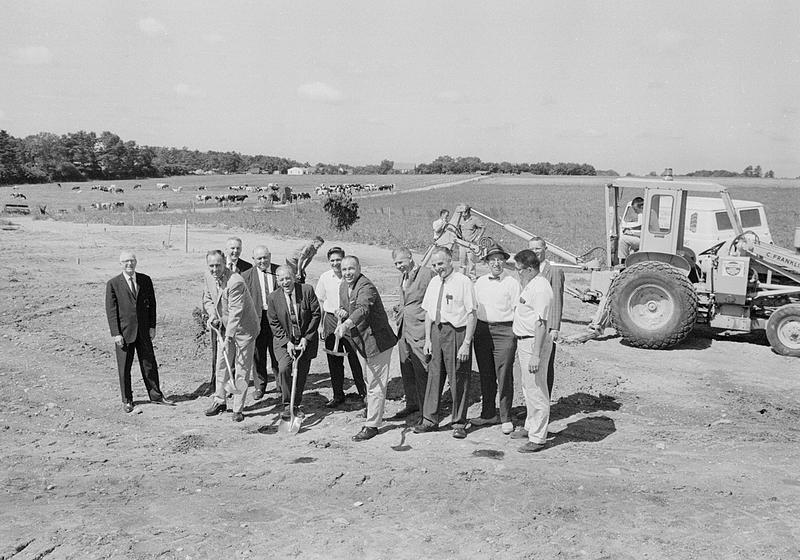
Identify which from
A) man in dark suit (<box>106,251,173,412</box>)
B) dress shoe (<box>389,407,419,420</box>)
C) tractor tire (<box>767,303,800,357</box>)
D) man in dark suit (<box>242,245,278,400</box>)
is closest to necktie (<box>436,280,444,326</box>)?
dress shoe (<box>389,407,419,420</box>)

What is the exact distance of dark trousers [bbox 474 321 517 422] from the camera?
707 cm

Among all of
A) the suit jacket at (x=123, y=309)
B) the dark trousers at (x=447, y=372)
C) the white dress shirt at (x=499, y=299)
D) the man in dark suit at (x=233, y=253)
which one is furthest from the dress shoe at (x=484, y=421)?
the suit jacket at (x=123, y=309)

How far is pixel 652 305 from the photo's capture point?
424 inches

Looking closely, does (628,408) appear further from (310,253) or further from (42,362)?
(42,362)

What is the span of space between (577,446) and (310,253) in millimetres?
3836

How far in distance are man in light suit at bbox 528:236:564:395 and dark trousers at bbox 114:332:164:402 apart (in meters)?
4.54

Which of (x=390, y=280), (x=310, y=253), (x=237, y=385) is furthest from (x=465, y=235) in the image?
(x=237, y=385)

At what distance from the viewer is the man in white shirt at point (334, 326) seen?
7.88 meters

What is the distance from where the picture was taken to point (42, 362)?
9773 millimetres

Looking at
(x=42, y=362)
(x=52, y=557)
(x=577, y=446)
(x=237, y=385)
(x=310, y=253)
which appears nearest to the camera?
(x=52, y=557)

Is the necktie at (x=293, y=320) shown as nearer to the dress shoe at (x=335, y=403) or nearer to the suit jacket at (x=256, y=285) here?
the suit jacket at (x=256, y=285)

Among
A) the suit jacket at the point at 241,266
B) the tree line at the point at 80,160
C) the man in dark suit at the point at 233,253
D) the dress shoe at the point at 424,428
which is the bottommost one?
the dress shoe at the point at 424,428

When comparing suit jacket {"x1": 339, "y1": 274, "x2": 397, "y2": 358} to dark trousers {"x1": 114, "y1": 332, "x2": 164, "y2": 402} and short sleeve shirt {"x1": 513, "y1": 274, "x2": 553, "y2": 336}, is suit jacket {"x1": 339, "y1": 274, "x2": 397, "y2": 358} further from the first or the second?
dark trousers {"x1": 114, "y1": 332, "x2": 164, "y2": 402}

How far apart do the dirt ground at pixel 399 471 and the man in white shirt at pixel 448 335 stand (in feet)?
0.92
